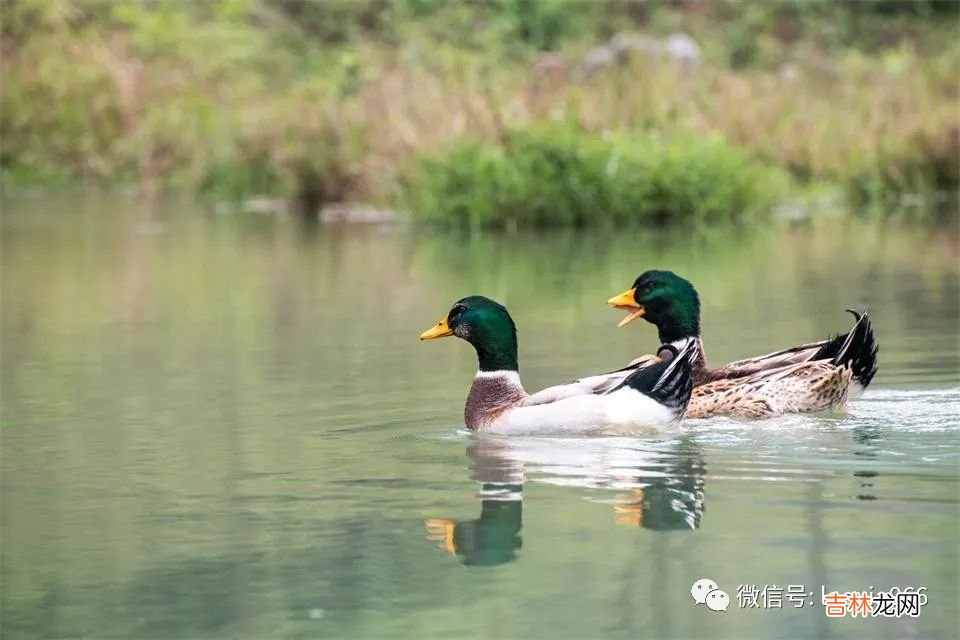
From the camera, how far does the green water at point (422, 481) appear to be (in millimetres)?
6590

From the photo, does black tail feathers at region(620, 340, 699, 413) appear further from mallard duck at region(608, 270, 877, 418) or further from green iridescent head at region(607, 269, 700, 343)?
green iridescent head at region(607, 269, 700, 343)

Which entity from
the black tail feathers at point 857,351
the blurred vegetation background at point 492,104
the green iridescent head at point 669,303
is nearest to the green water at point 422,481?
the black tail feathers at point 857,351

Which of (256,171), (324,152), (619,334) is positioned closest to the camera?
(619,334)

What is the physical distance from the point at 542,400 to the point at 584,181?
53.5 feet

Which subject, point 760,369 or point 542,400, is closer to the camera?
point 542,400

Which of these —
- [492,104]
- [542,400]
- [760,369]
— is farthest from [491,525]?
[492,104]

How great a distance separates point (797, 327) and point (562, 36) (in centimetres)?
3335

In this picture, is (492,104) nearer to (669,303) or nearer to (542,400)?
(669,303)

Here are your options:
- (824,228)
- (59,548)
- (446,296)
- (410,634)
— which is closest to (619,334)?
(446,296)

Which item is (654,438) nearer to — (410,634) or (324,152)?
(410,634)

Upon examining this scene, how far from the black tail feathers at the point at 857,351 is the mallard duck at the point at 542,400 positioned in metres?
0.77

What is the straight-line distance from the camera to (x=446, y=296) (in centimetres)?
1761

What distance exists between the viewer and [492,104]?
93.3ft

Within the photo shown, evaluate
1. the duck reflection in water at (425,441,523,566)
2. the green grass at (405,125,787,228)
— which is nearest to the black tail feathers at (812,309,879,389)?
the duck reflection in water at (425,441,523,566)
